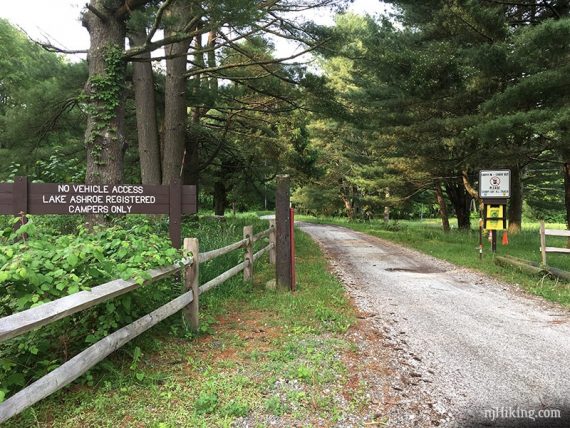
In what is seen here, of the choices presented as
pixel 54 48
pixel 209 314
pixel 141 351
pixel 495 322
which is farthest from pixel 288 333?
pixel 54 48

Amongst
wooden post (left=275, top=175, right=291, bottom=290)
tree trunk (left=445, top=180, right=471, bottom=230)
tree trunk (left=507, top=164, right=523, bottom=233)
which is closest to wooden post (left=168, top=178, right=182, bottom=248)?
wooden post (left=275, top=175, right=291, bottom=290)

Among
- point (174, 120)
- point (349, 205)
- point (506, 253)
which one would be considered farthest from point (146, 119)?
point (349, 205)

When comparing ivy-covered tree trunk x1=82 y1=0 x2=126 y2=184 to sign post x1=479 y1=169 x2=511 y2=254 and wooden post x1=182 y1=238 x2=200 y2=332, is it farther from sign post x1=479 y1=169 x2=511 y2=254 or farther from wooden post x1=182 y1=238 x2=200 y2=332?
sign post x1=479 y1=169 x2=511 y2=254

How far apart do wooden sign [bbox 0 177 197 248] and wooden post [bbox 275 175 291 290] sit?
188cm

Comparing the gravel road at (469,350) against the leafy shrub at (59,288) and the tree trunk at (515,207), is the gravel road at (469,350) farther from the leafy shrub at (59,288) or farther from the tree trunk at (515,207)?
the tree trunk at (515,207)

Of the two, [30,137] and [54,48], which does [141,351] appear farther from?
[30,137]

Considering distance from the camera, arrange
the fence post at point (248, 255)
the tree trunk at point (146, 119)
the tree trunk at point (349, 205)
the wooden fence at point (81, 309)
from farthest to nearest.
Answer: the tree trunk at point (349, 205)
the tree trunk at point (146, 119)
the fence post at point (248, 255)
the wooden fence at point (81, 309)

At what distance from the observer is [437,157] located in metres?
17.2

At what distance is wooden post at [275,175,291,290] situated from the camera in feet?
23.7

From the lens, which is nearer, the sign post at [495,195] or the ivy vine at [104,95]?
the ivy vine at [104,95]

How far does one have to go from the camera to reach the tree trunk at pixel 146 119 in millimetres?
11836

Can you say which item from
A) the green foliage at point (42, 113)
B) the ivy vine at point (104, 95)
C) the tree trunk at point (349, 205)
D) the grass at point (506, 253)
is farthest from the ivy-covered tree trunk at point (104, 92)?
the tree trunk at point (349, 205)

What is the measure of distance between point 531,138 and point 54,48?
1425cm

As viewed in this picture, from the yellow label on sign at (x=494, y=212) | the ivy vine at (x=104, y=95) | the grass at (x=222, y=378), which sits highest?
the ivy vine at (x=104, y=95)
